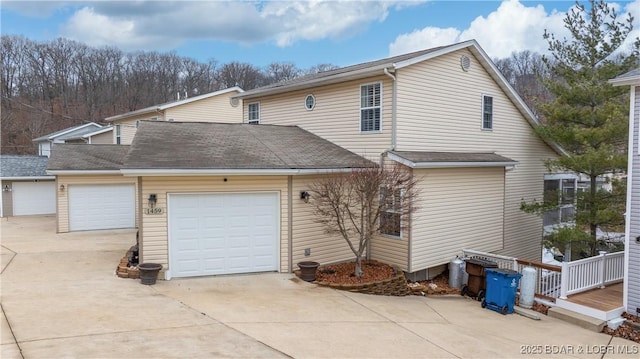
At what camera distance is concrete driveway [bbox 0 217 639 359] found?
5.72m

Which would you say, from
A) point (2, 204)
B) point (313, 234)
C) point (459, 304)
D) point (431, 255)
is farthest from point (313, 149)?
point (2, 204)

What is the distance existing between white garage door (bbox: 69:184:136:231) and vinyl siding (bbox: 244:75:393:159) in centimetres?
747

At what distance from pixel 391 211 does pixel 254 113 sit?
25.2 feet

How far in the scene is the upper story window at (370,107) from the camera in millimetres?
11727

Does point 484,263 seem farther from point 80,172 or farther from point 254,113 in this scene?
point 80,172

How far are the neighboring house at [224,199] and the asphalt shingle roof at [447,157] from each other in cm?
114

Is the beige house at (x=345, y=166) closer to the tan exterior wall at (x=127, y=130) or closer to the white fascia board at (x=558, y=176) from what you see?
the white fascia board at (x=558, y=176)

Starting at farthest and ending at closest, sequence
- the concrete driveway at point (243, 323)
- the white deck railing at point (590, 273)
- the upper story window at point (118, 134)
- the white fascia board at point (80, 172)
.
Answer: the upper story window at point (118, 134) < the white fascia board at point (80, 172) < the white deck railing at point (590, 273) < the concrete driveway at point (243, 323)

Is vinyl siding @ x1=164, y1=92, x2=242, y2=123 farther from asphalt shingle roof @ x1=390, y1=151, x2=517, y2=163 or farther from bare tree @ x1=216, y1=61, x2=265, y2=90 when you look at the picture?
bare tree @ x1=216, y1=61, x2=265, y2=90

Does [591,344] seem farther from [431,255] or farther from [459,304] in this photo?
[431,255]

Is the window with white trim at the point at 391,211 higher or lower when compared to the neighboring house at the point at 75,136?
lower

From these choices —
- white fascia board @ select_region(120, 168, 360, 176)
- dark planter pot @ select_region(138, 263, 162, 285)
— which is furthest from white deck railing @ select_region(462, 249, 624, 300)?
dark planter pot @ select_region(138, 263, 162, 285)

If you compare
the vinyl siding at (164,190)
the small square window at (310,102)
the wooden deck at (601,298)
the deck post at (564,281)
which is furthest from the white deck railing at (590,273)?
the small square window at (310,102)

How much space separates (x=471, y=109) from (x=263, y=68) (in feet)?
143
